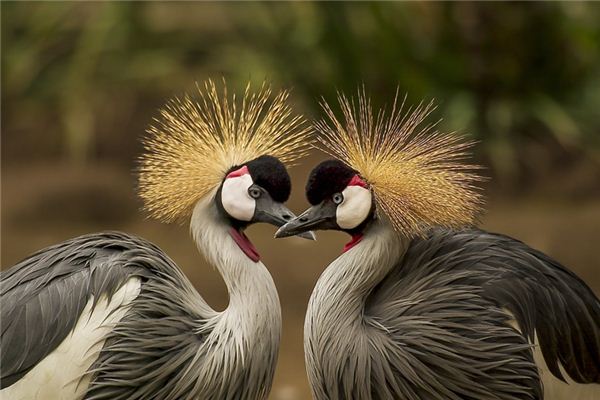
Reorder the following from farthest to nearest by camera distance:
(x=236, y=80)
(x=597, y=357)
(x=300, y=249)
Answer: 1. (x=236, y=80)
2. (x=300, y=249)
3. (x=597, y=357)

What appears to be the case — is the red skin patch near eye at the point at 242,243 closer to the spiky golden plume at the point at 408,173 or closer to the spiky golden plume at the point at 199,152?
the spiky golden plume at the point at 199,152

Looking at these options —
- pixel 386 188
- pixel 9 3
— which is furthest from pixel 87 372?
pixel 9 3

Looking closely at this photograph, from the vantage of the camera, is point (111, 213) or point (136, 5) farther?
point (136, 5)

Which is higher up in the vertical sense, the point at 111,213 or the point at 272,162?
the point at 272,162

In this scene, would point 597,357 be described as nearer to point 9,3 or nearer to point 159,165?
point 159,165

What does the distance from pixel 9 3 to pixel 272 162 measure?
3578 millimetres

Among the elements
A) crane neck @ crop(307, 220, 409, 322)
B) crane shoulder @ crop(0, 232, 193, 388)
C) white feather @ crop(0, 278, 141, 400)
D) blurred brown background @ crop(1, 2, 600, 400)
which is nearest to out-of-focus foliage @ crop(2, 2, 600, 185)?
blurred brown background @ crop(1, 2, 600, 400)

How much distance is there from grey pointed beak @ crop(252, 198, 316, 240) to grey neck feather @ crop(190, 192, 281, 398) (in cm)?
9

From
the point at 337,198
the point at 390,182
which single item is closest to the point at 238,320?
the point at 337,198

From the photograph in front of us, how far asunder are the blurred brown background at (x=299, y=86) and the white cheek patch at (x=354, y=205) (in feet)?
6.17

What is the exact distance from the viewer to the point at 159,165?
2658 mm

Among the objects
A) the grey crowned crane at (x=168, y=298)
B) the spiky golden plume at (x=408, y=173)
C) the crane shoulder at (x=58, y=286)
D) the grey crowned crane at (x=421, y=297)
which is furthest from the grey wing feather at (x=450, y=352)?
the crane shoulder at (x=58, y=286)

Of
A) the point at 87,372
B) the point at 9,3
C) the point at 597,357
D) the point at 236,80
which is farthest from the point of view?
the point at 9,3

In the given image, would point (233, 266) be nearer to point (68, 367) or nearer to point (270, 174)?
point (270, 174)
